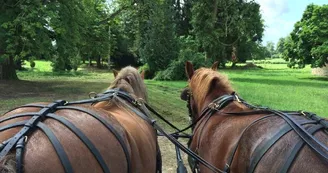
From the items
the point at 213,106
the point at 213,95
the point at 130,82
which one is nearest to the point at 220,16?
the point at 213,95

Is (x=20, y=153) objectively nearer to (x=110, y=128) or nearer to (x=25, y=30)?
(x=110, y=128)

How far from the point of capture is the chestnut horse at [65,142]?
1875 millimetres

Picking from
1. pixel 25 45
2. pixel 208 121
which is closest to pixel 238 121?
pixel 208 121

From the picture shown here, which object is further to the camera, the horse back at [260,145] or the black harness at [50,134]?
the horse back at [260,145]

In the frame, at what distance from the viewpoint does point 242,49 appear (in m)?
56.2

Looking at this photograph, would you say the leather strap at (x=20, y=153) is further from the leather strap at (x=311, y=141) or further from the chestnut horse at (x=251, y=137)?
the leather strap at (x=311, y=141)

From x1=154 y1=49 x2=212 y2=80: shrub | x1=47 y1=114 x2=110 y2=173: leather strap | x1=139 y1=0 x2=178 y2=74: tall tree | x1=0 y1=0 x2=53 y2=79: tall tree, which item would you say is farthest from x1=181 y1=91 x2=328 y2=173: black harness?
x1=139 y1=0 x2=178 y2=74: tall tree

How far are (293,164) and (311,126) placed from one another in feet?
1.43

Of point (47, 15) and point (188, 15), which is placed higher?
point (188, 15)

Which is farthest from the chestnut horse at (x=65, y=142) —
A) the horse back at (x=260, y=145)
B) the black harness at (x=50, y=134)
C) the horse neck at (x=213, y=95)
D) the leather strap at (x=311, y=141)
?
the horse neck at (x=213, y=95)

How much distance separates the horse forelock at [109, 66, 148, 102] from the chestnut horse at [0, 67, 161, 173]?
3.68 feet

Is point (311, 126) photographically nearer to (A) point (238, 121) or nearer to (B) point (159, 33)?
(A) point (238, 121)

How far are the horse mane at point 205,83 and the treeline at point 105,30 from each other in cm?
1255

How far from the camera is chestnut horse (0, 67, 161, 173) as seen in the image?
1.88 m
